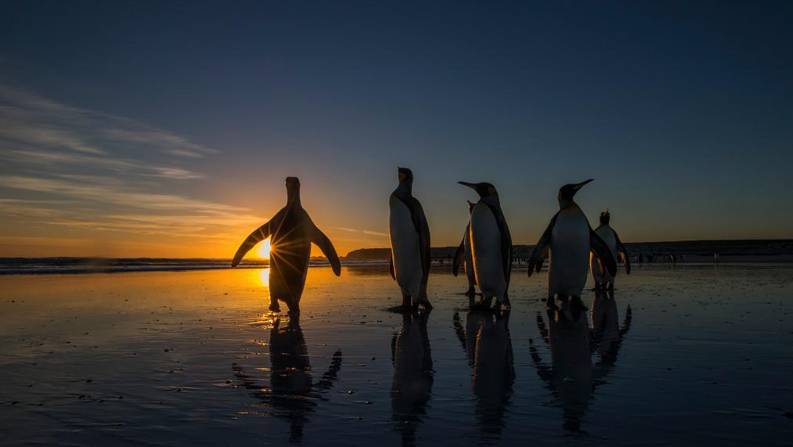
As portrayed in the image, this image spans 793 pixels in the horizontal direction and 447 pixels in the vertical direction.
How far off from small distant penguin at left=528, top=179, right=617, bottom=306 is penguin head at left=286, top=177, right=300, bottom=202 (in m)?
4.76

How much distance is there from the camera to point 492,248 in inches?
462

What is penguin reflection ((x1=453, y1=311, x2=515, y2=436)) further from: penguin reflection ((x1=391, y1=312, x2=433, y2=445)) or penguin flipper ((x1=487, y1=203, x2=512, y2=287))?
penguin flipper ((x1=487, y1=203, x2=512, y2=287))

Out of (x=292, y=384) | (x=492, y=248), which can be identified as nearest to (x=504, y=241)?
(x=492, y=248)

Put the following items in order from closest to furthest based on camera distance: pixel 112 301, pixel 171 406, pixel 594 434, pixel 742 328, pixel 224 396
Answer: pixel 594 434
pixel 171 406
pixel 224 396
pixel 742 328
pixel 112 301

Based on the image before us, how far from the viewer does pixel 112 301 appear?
575 inches

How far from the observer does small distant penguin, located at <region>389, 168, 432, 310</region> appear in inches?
471

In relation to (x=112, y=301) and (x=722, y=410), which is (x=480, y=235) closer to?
(x=722, y=410)

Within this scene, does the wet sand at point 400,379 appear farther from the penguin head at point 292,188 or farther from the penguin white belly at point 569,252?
the penguin head at point 292,188

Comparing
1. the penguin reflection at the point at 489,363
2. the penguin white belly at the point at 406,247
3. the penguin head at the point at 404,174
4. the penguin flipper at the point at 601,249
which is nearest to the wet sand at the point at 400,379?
the penguin reflection at the point at 489,363

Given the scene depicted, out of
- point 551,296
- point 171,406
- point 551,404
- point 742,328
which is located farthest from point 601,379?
point 551,296

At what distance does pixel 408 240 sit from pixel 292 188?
2588mm

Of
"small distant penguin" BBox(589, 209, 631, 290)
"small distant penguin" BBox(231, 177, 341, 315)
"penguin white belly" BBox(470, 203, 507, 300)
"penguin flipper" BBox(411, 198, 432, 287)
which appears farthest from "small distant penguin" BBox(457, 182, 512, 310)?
"small distant penguin" BBox(589, 209, 631, 290)

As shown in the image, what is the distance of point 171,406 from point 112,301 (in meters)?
11.1

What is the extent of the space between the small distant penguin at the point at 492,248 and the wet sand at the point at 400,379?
1.04 metres
